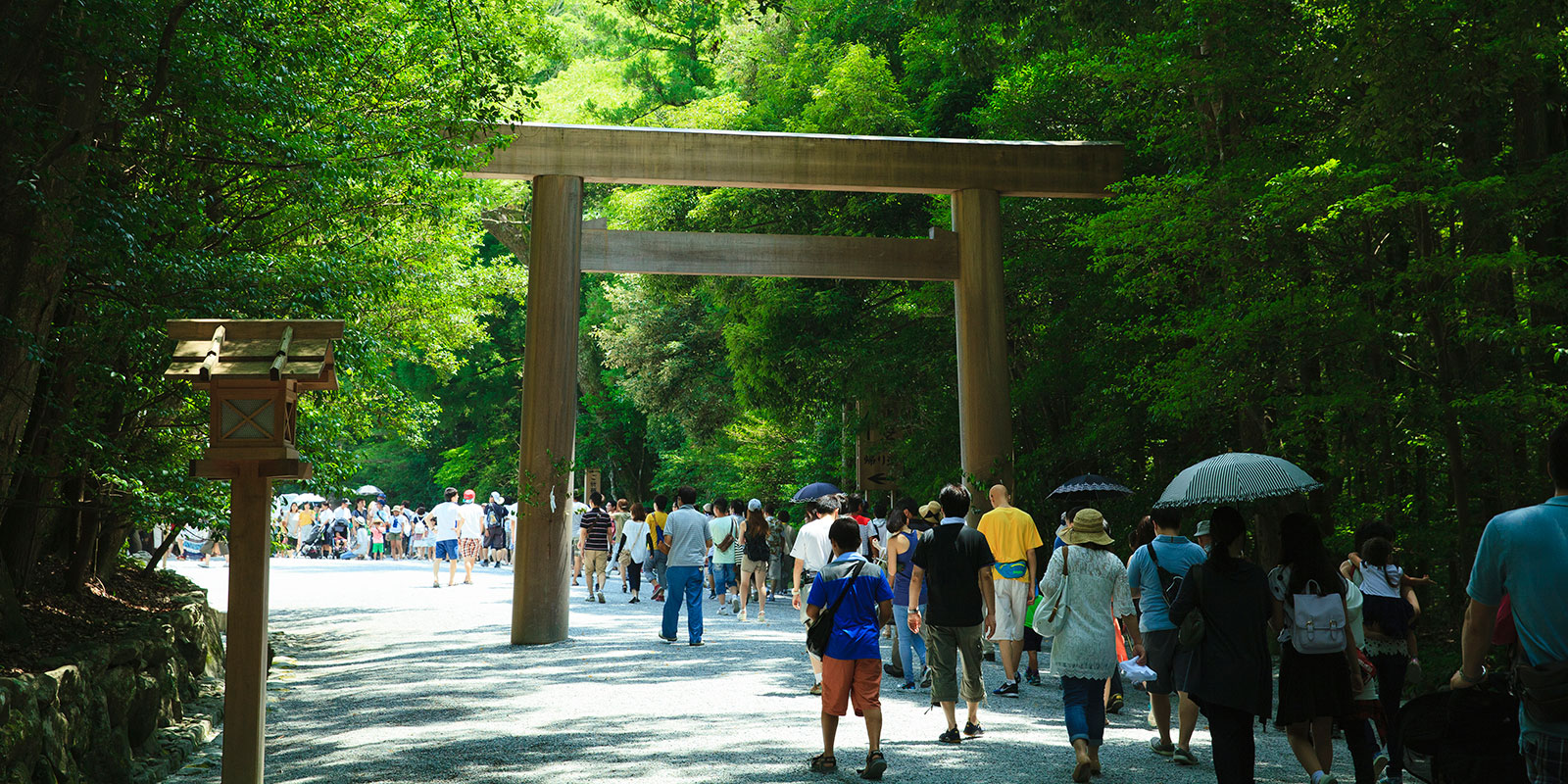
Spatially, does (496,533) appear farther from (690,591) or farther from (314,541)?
(690,591)

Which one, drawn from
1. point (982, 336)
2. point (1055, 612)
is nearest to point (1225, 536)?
point (1055, 612)

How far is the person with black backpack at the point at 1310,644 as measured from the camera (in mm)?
5633

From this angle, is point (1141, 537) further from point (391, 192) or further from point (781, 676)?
point (391, 192)

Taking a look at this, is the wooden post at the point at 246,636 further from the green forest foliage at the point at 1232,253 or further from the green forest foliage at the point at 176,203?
the green forest foliage at the point at 1232,253

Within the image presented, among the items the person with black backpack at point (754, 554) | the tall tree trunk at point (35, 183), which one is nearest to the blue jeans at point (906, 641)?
the person with black backpack at point (754, 554)

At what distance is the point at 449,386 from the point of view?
38219 millimetres

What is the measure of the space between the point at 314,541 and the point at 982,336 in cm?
2706

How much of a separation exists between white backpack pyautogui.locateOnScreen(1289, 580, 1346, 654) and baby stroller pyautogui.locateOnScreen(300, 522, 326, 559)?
3305 centimetres

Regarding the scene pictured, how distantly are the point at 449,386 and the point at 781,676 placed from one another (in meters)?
30.3

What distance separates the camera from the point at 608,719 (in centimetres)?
805

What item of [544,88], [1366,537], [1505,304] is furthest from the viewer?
[544,88]

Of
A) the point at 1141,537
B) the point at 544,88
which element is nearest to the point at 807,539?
the point at 1141,537

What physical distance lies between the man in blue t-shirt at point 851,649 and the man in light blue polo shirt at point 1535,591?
3170 millimetres

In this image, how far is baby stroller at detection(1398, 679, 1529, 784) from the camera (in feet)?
12.4
